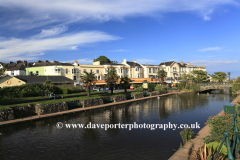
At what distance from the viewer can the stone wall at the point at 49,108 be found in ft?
73.8

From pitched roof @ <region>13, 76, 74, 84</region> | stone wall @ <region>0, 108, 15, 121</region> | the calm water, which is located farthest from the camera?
pitched roof @ <region>13, 76, 74, 84</region>

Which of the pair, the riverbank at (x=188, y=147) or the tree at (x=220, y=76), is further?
the tree at (x=220, y=76)

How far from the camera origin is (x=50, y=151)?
11.9 metres

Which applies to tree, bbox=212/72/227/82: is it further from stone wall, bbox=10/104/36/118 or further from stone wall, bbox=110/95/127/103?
stone wall, bbox=10/104/36/118

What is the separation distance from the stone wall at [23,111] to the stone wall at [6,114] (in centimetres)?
76

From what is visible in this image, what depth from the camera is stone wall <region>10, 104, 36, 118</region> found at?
20509mm

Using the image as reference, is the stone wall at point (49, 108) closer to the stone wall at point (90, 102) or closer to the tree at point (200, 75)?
the stone wall at point (90, 102)

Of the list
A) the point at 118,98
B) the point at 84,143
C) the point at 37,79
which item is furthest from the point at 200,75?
the point at 84,143

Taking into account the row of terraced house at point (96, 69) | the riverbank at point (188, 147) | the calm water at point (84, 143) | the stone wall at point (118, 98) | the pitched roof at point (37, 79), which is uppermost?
the row of terraced house at point (96, 69)

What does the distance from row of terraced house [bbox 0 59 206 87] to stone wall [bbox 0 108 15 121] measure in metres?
37.2

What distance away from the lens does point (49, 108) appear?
23469mm

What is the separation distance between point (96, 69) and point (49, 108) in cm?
4521

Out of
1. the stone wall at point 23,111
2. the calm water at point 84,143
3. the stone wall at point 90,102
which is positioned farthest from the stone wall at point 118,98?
the calm water at point 84,143

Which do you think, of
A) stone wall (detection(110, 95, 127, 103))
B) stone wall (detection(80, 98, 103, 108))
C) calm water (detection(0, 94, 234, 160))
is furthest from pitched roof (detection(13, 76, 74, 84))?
calm water (detection(0, 94, 234, 160))
